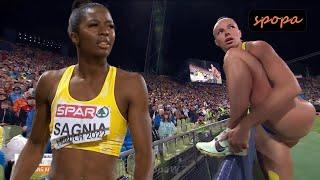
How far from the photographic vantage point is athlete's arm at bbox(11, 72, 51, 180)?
79.4 inches

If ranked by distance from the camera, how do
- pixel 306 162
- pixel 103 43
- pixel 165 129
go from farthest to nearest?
pixel 165 129
pixel 306 162
pixel 103 43

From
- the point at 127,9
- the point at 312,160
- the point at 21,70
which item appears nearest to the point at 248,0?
the point at 127,9

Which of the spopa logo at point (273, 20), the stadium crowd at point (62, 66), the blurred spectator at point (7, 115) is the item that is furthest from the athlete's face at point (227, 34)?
the blurred spectator at point (7, 115)

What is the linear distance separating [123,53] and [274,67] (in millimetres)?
32210

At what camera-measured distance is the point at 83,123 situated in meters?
1.86

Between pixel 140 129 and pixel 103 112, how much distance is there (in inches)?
7.0

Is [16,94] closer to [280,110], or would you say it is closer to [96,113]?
[280,110]

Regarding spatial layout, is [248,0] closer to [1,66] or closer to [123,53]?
[123,53]

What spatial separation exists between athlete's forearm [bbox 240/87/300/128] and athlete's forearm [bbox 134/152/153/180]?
2.09ft

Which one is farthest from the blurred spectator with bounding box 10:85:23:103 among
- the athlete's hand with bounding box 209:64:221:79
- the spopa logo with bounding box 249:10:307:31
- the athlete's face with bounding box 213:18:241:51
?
the athlete's hand with bounding box 209:64:221:79

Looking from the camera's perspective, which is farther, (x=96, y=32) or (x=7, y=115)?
(x=7, y=115)

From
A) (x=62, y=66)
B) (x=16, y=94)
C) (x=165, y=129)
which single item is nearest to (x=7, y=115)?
(x=16, y=94)

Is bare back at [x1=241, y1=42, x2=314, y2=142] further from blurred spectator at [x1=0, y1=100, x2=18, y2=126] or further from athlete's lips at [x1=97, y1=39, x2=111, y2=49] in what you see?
blurred spectator at [x1=0, y1=100, x2=18, y2=126]

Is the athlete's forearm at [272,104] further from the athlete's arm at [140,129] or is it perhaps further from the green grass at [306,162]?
the green grass at [306,162]
